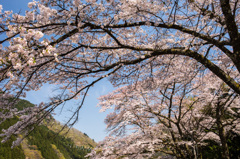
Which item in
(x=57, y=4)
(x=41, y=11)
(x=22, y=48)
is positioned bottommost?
(x=22, y=48)

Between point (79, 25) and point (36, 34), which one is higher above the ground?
point (79, 25)

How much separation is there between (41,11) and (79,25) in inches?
32.1

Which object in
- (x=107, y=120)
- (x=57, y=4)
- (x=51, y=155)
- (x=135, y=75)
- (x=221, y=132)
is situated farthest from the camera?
(x=51, y=155)

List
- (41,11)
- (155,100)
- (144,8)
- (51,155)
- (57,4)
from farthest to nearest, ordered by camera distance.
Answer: (51,155), (155,100), (144,8), (57,4), (41,11)

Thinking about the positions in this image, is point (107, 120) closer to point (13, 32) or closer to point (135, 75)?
point (135, 75)

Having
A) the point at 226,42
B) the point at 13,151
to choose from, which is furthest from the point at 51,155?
the point at 226,42

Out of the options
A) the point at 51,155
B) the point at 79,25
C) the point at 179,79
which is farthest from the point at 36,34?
the point at 51,155

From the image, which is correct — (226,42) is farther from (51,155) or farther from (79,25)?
(51,155)

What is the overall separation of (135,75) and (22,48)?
133 inches

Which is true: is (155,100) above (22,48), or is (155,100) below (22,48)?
above

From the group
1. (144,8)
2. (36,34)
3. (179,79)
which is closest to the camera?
(36,34)

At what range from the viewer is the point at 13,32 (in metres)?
2.34

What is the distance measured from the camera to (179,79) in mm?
6535

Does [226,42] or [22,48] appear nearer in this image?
[22,48]
